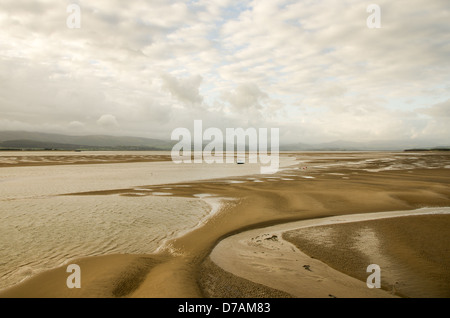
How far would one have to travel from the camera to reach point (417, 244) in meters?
8.25

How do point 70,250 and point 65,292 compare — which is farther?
point 70,250

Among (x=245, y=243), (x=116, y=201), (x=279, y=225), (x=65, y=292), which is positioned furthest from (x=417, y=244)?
(x=116, y=201)

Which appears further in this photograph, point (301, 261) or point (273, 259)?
point (273, 259)

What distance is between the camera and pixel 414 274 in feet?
20.9

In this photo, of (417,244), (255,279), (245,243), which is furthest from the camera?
(245,243)

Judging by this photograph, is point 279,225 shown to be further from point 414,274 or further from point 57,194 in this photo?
point 57,194

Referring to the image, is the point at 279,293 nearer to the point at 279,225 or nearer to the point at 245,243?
the point at 245,243

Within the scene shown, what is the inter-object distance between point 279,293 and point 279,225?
5.90 m
